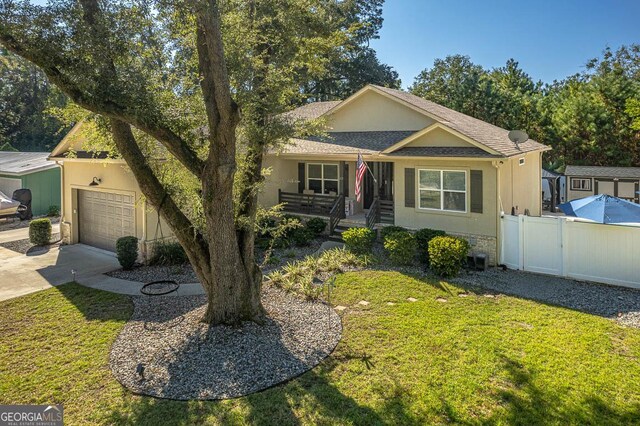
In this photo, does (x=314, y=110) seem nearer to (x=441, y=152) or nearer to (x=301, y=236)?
(x=301, y=236)

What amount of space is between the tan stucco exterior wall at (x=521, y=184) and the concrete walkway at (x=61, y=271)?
1127cm

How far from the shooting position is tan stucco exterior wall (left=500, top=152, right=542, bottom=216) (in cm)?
1512

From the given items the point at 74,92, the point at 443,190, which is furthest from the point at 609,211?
the point at 74,92

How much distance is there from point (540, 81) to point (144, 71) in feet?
149

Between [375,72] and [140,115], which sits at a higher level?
[375,72]

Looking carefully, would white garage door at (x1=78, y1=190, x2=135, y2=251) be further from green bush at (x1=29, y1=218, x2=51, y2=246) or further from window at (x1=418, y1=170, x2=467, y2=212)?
window at (x1=418, y1=170, x2=467, y2=212)

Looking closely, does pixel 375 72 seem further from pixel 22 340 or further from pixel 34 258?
pixel 22 340

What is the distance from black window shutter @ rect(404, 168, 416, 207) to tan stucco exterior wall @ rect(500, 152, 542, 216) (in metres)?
3.06

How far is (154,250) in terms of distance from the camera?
47.0 ft

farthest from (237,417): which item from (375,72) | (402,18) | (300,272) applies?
(375,72)

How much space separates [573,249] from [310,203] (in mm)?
10546

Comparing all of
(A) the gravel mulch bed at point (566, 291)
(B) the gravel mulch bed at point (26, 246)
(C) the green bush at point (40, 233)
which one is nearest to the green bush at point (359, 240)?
(A) the gravel mulch bed at point (566, 291)

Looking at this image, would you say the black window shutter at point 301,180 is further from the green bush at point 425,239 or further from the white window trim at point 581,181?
the white window trim at point 581,181

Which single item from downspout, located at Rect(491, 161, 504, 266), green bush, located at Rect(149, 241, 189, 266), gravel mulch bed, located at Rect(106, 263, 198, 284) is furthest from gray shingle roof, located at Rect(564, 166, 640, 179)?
gravel mulch bed, located at Rect(106, 263, 198, 284)
